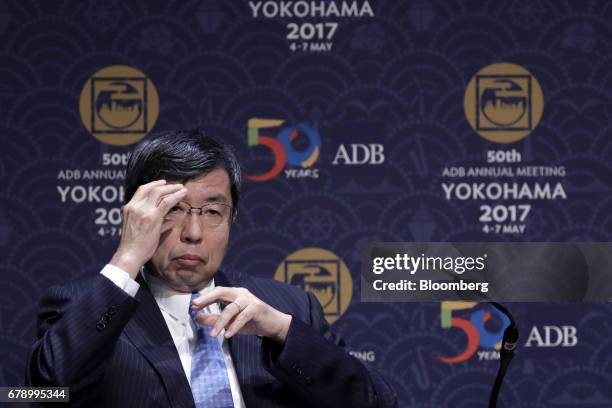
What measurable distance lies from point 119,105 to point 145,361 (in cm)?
Result: 148

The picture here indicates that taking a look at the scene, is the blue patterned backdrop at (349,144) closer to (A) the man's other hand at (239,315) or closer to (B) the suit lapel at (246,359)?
(B) the suit lapel at (246,359)

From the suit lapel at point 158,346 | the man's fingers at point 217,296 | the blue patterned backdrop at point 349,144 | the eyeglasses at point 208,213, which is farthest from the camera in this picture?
the blue patterned backdrop at point 349,144

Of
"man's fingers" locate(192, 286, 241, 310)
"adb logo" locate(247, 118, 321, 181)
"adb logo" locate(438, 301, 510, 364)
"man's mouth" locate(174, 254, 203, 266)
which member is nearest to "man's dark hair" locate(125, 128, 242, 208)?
"man's mouth" locate(174, 254, 203, 266)

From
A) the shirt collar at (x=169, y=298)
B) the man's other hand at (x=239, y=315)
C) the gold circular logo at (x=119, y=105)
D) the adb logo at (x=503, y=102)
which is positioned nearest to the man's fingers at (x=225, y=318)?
the man's other hand at (x=239, y=315)

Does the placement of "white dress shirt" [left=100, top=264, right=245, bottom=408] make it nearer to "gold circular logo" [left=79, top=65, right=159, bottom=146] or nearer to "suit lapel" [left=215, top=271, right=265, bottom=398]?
"suit lapel" [left=215, top=271, right=265, bottom=398]

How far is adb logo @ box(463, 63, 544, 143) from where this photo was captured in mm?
2953

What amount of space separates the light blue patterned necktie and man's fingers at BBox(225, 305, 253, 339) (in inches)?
7.5

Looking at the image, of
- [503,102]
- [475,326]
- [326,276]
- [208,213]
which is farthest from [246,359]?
[503,102]

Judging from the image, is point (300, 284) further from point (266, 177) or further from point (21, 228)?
point (21, 228)

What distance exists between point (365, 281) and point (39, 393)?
67 cm

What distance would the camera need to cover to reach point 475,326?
294cm

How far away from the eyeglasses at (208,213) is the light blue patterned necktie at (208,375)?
9.4 inches

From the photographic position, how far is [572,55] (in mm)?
2984

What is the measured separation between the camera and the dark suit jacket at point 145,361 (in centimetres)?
153
